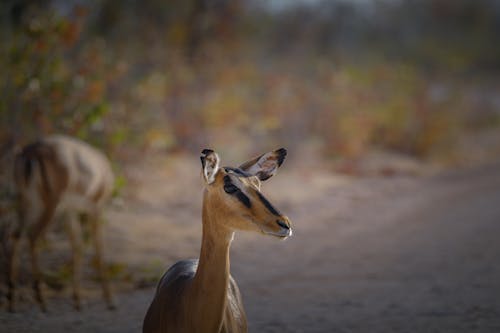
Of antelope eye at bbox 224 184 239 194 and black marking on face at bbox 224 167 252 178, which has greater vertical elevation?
black marking on face at bbox 224 167 252 178

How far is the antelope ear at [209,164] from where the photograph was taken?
10.2ft

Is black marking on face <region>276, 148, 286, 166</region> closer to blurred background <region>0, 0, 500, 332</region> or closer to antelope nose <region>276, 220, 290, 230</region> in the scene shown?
antelope nose <region>276, 220, 290, 230</region>

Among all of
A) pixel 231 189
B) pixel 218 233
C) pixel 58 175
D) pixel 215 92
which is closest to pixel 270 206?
pixel 231 189

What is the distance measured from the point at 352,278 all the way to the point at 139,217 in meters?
3.63

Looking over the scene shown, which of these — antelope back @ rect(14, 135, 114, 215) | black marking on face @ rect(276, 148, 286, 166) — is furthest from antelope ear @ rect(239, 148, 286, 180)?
antelope back @ rect(14, 135, 114, 215)

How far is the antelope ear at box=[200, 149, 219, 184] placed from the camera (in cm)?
311

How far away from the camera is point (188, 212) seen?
9117mm

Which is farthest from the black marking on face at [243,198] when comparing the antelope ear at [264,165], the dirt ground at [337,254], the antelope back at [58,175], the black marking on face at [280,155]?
the antelope back at [58,175]

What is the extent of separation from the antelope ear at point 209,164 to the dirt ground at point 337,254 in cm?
205

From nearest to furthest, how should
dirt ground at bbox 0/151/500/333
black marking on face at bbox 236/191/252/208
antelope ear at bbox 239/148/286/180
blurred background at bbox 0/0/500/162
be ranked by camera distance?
black marking on face at bbox 236/191/252/208 < antelope ear at bbox 239/148/286/180 < dirt ground at bbox 0/151/500/333 < blurred background at bbox 0/0/500/162

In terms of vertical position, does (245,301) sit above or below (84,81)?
below

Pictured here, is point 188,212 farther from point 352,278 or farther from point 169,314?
point 169,314

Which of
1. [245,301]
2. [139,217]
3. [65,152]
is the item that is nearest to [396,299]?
[245,301]

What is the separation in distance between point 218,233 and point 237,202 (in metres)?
0.22
